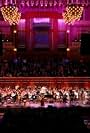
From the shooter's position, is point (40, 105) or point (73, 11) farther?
point (73, 11)

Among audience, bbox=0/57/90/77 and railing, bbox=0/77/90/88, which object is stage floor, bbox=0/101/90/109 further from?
audience, bbox=0/57/90/77

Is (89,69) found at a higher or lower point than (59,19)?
lower

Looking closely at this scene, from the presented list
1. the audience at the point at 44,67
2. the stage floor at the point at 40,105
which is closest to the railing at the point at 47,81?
the audience at the point at 44,67

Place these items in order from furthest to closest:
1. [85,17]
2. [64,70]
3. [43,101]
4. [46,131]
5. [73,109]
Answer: [85,17] < [64,70] < [43,101] < [73,109] < [46,131]

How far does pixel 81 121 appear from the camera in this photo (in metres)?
7.00

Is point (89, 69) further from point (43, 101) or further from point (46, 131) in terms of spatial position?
point (46, 131)

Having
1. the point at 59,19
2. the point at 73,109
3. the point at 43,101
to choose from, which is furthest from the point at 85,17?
the point at 73,109

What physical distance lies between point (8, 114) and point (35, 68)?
33.4ft

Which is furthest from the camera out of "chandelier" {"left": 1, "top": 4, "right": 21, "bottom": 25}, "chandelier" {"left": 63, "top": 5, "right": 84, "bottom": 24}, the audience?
the audience

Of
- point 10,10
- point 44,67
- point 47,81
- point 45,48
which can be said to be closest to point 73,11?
point 10,10

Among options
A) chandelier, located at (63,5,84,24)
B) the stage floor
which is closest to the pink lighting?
chandelier, located at (63,5,84,24)

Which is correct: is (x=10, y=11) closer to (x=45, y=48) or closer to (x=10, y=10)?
(x=10, y=10)

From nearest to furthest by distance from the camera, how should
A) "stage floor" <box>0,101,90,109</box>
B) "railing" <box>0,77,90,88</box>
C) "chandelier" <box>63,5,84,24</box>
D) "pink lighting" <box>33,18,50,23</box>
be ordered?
1. "stage floor" <box>0,101,90,109</box>
2. "chandelier" <box>63,5,84,24</box>
3. "railing" <box>0,77,90,88</box>
4. "pink lighting" <box>33,18,50,23</box>

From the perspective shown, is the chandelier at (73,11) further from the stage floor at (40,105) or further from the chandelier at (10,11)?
the stage floor at (40,105)
